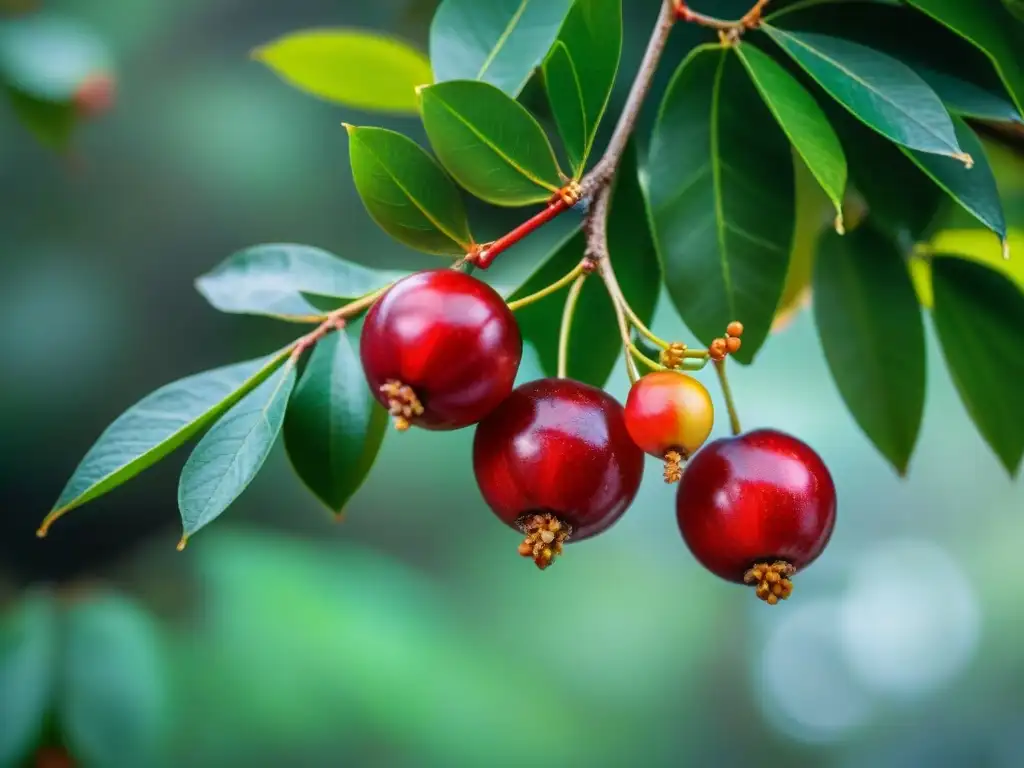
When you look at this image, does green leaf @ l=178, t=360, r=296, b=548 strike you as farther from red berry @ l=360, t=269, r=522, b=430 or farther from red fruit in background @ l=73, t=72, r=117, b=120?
red fruit in background @ l=73, t=72, r=117, b=120

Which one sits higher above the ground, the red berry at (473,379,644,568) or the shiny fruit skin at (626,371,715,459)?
the shiny fruit skin at (626,371,715,459)

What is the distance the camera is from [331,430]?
53 cm

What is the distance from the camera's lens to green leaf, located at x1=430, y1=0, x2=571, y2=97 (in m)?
0.49

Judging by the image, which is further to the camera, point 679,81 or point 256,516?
point 256,516

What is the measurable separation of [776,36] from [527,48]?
0.46 feet

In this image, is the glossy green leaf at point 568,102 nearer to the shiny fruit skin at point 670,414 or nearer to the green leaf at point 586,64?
the green leaf at point 586,64

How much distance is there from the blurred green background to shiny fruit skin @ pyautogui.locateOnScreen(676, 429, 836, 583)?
758mm

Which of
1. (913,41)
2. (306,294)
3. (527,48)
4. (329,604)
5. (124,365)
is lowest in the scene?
(329,604)

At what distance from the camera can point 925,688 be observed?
276 cm

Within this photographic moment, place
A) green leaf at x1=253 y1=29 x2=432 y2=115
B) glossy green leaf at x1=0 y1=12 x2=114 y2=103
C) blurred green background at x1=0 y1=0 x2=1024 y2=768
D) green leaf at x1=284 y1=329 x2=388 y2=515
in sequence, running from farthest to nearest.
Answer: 1. blurred green background at x1=0 y1=0 x2=1024 y2=768
2. glossy green leaf at x1=0 y1=12 x2=114 y2=103
3. green leaf at x1=253 y1=29 x2=432 y2=115
4. green leaf at x1=284 y1=329 x2=388 y2=515

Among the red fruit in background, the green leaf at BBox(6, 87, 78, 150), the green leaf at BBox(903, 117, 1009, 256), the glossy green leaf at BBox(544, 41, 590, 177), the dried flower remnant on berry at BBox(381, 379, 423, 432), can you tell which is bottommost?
the dried flower remnant on berry at BBox(381, 379, 423, 432)

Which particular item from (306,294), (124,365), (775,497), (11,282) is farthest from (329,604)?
(775,497)

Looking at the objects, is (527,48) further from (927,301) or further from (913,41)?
(927,301)

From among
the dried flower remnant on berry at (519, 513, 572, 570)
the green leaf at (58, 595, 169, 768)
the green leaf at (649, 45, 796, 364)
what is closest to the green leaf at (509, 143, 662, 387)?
the green leaf at (649, 45, 796, 364)
